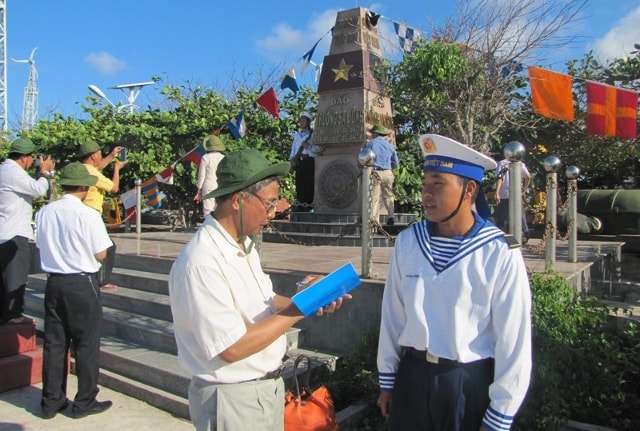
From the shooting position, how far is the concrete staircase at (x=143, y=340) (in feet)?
14.8

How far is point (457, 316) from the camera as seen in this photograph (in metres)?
2.08

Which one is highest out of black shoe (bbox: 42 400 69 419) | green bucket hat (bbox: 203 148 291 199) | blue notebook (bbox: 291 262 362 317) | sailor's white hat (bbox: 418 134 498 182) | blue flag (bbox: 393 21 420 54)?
blue flag (bbox: 393 21 420 54)

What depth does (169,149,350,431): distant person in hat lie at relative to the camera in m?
1.88

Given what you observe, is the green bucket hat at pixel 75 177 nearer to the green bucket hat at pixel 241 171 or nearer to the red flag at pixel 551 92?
the green bucket hat at pixel 241 171

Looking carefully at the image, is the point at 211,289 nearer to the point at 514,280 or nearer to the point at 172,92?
the point at 514,280

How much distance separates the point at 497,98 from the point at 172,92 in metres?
10.3

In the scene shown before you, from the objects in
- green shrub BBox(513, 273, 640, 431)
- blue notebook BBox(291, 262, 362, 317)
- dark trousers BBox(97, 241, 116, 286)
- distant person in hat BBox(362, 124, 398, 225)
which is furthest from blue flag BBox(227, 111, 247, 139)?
blue notebook BBox(291, 262, 362, 317)

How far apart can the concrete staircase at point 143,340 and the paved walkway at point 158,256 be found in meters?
0.12

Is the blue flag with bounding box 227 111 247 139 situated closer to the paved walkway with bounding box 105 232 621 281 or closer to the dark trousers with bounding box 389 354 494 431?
the paved walkway with bounding box 105 232 621 281

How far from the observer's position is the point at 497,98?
820 cm

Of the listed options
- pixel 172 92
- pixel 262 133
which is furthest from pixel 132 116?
pixel 262 133

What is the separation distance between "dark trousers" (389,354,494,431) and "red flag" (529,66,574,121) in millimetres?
→ 6708

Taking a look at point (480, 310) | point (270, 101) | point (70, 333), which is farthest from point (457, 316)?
point (270, 101)

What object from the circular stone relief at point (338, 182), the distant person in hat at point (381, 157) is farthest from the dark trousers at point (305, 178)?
the distant person in hat at point (381, 157)
